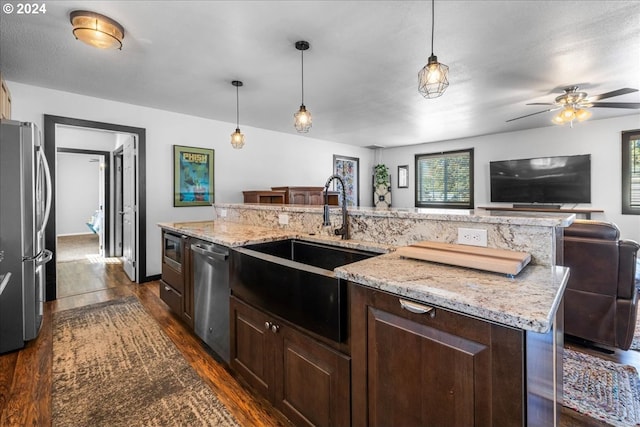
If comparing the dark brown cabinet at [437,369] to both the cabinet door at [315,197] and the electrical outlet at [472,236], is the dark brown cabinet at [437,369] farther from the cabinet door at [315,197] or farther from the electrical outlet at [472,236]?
the cabinet door at [315,197]

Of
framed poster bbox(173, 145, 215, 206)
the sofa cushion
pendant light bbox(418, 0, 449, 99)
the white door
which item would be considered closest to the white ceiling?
pendant light bbox(418, 0, 449, 99)

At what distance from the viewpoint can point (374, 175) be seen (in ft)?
26.3

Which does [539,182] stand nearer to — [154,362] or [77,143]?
[154,362]

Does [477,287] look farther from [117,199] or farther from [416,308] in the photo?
[117,199]

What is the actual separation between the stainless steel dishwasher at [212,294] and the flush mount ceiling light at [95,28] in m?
1.61

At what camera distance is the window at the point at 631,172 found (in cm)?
Result: 471

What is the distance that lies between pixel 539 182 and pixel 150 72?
642cm

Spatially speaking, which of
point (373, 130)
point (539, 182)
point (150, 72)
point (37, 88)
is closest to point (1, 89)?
point (37, 88)

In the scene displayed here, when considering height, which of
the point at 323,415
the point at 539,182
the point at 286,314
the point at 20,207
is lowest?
the point at 323,415

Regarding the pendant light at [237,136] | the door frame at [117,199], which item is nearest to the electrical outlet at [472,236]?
the pendant light at [237,136]

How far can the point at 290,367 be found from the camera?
→ 1.45m

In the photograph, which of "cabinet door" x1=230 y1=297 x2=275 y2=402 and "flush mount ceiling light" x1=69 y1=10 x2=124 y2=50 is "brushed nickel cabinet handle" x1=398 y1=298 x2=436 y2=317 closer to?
"cabinet door" x1=230 y1=297 x2=275 y2=402

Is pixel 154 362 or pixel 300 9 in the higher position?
pixel 300 9

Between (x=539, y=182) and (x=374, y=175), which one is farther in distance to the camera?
(x=374, y=175)
